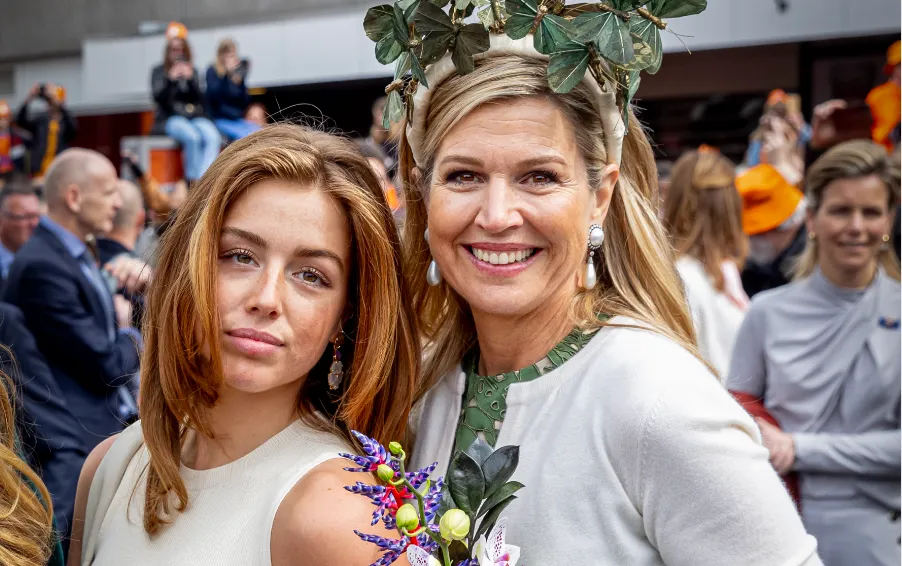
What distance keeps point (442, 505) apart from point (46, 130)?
10.9m

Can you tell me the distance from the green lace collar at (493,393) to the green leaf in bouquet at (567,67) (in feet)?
1.56

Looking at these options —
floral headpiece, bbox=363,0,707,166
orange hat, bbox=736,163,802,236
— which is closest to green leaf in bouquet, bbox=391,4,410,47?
floral headpiece, bbox=363,0,707,166

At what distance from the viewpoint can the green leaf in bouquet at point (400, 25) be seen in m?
2.01

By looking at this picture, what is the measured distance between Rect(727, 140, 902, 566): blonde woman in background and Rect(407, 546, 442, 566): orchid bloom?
2.33 meters

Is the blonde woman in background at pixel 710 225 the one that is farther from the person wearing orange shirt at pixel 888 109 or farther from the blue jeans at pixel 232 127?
the blue jeans at pixel 232 127

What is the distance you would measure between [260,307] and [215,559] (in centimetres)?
45

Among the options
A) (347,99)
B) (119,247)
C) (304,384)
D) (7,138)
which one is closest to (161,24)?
(347,99)

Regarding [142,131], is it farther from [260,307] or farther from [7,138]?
[260,307]

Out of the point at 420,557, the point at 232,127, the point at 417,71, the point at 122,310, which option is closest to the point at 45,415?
the point at 122,310

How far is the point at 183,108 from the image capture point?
8391 mm

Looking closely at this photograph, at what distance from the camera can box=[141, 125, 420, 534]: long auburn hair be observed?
1903 mm

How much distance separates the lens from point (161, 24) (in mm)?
16406

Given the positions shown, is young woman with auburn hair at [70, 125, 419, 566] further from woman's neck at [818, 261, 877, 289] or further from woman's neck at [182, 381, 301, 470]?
woman's neck at [818, 261, 877, 289]

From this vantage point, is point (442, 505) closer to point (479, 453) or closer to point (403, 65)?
point (479, 453)
